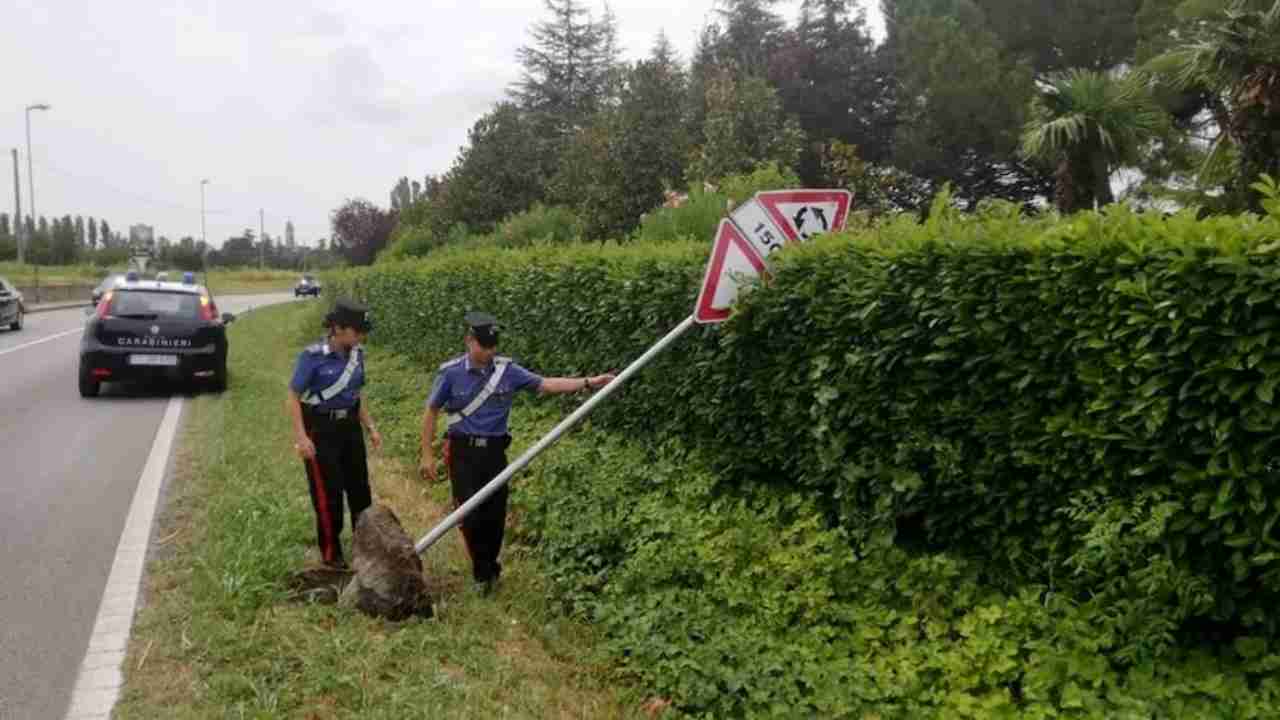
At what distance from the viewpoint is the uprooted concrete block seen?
5.27 meters

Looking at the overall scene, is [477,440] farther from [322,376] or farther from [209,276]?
[209,276]

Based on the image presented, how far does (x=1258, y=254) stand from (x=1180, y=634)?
5.21 feet

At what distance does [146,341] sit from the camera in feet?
45.9

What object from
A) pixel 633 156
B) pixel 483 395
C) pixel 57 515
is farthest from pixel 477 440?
pixel 633 156

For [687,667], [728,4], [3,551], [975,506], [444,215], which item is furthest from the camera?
[728,4]

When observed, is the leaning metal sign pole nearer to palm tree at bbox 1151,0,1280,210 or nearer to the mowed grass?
the mowed grass

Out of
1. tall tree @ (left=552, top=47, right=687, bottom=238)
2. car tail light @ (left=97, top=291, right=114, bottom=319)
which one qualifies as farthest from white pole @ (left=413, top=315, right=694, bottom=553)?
tall tree @ (left=552, top=47, right=687, bottom=238)

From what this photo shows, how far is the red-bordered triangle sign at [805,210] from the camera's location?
235 inches

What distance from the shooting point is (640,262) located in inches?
313

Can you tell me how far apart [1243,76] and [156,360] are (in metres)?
14.1

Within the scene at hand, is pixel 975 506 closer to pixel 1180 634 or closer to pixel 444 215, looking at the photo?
pixel 1180 634

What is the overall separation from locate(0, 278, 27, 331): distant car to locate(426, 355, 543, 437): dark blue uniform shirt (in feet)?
99.0

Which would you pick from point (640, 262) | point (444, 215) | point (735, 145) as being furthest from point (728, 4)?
point (640, 262)

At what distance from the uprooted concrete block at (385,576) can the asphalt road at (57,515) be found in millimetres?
1329
